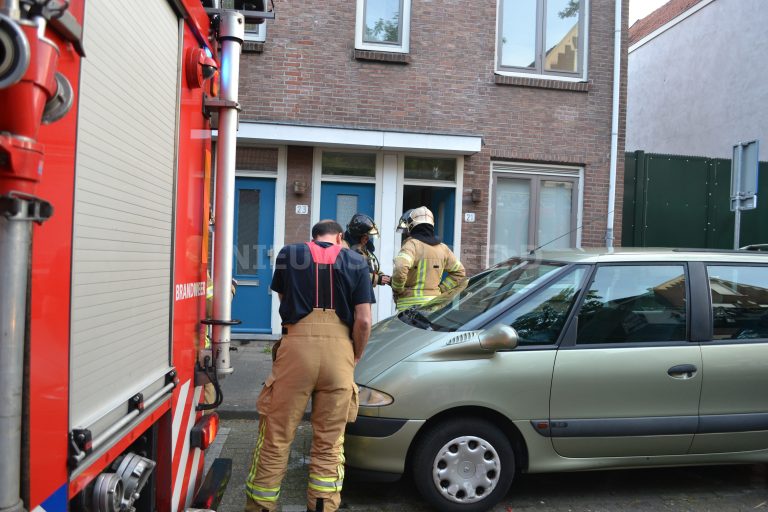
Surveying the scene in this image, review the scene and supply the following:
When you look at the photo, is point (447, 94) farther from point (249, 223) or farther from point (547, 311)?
point (547, 311)

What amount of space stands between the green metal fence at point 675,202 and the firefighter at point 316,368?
25.3 ft

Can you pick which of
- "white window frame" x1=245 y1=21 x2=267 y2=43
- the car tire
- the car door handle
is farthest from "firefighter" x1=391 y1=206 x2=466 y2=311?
"white window frame" x1=245 y1=21 x2=267 y2=43

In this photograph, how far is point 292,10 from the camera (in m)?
8.09

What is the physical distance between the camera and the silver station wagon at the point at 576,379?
3518 mm

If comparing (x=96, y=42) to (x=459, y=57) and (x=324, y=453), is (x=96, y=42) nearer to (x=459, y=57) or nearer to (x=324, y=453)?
(x=324, y=453)

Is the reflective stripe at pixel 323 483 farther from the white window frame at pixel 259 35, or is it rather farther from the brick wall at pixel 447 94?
the white window frame at pixel 259 35

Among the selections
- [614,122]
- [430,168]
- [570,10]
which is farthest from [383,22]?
[614,122]

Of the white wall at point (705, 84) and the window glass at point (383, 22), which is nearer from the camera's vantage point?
the window glass at point (383, 22)

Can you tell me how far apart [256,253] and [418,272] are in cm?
375

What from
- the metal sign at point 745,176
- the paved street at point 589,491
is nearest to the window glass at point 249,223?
the paved street at point 589,491

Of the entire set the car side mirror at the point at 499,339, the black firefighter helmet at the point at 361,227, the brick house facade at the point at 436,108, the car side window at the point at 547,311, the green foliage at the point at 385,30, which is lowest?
the car side mirror at the point at 499,339

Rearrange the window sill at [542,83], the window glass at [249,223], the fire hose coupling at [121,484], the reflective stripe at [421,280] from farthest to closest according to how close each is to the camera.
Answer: the window sill at [542,83]
the window glass at [249,223]
the reflective stripe at [421,280]
the fire hose coupling at [121,484]

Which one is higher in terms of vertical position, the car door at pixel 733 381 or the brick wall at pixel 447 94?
the brick wall at pixel 447 94

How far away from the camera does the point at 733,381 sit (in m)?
3.77
